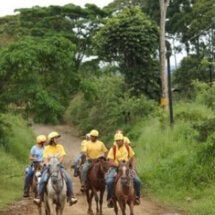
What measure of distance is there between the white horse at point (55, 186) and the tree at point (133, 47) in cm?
1717

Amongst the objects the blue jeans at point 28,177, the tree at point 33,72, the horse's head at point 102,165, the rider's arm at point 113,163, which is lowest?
the blue jeans at point 28,177

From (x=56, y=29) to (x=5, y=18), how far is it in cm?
1027

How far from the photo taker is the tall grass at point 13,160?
17228 millimetres

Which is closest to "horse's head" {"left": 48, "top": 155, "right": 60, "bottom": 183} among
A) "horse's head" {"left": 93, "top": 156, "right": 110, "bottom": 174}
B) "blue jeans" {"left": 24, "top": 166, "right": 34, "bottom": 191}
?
"horse's head" {"left": 93, "top": 156, "right": 110, "bottom": 174}

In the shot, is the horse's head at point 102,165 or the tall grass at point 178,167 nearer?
the horse's head at point 102,165

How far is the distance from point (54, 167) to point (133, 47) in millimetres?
17682

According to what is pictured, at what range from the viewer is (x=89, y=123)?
35.8 meters

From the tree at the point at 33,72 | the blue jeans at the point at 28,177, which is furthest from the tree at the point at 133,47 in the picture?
the blue jeans at the point at 28,177

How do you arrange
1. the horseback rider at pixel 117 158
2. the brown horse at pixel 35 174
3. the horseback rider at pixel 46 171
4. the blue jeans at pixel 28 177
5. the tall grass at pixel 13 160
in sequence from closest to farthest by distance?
the horseback rider at pixel 46 171
the horseback rider at pixel 117 158
the brown horse at pixel 35 174
the blue jeans at pixel 28 177
the tall grass at pixel 13 160

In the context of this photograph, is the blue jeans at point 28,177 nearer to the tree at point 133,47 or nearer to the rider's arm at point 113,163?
the rider's arm at point 113,163

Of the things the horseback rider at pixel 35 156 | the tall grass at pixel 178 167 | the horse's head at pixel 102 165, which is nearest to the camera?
the horse's head at pixel 102 165

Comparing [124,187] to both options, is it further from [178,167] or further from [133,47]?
[133,47]

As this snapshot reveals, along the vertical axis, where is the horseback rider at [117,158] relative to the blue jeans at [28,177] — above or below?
above

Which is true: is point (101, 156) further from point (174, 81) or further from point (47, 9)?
point (47, 9)
